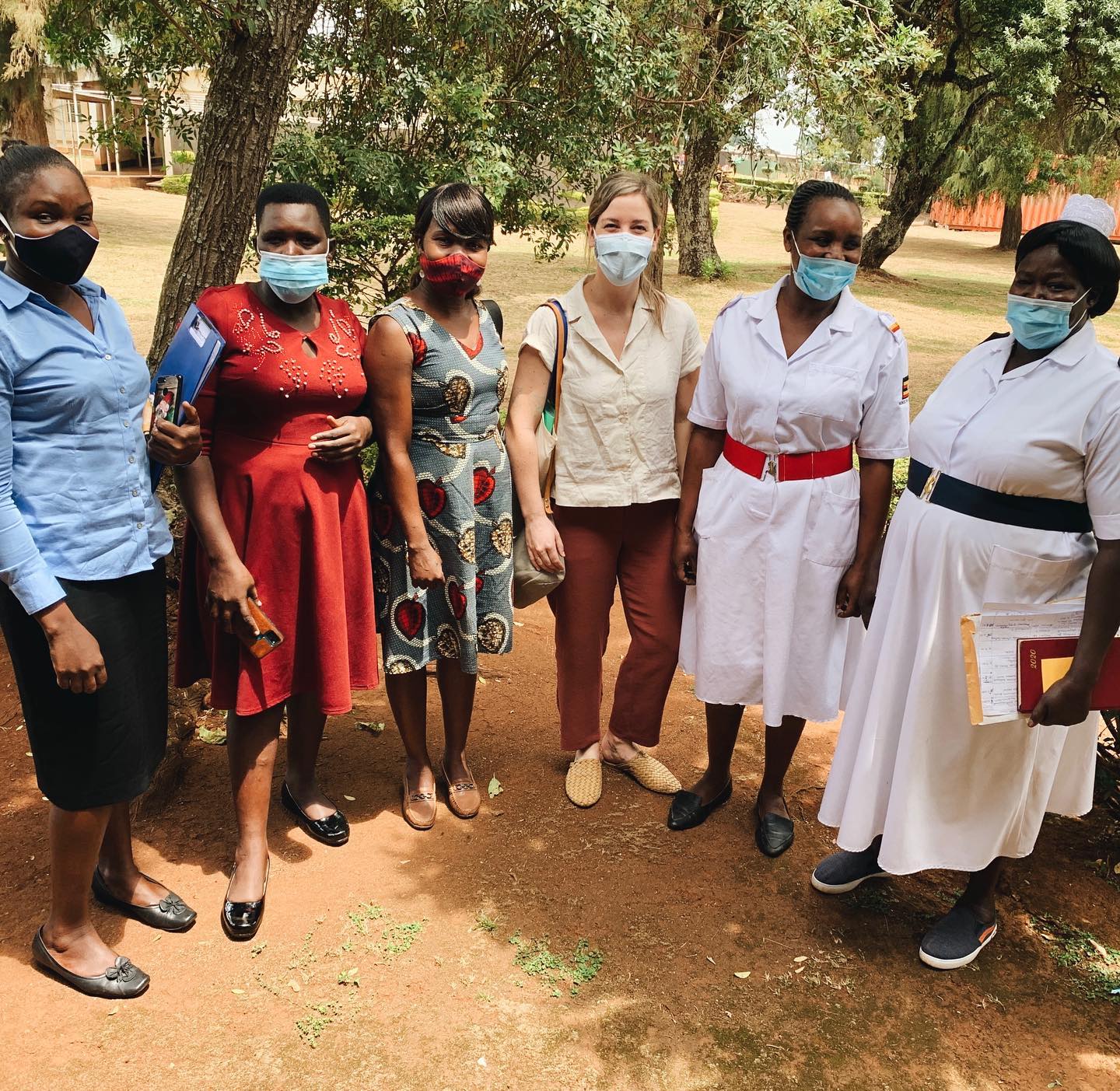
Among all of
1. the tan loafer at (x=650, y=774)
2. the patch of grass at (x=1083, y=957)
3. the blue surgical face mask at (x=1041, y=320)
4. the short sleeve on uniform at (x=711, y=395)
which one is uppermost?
the blue surgical face mask at (x=1041, y=320)

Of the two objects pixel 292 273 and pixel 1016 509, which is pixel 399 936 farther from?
pixel 1016 509

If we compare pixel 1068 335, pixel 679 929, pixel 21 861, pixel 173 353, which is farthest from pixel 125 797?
pixel 1068 335

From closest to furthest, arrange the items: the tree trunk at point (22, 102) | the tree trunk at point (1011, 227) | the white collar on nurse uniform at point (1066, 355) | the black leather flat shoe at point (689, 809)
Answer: the white collar on nurse uniform at point (1066, 355), the black leather flat shoe at point (689, 809), the tree trunk at point (22, 102), the tree trunk at point (1011, 227)

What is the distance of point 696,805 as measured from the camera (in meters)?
3.69

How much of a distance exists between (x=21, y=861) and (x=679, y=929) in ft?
6.83

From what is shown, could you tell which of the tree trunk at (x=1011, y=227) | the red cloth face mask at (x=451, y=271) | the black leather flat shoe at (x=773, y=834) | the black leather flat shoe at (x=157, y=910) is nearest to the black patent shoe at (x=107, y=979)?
the black leather flat shoe at (x=157, y=910)

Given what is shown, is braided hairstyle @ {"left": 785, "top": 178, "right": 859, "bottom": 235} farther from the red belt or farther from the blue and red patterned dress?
the blue and red patterned dress

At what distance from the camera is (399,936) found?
9.95ft

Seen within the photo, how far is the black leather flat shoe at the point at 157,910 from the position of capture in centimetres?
298

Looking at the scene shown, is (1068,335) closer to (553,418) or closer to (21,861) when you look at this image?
(553,418)

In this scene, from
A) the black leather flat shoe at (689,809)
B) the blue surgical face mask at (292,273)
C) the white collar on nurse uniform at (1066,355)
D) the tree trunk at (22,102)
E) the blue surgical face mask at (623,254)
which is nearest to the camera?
the white collar on nurse uniform at (1066,355)

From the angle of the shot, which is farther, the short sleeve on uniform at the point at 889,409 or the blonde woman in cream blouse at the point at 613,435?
the blonde woman in cream blouse at the point at 613,435

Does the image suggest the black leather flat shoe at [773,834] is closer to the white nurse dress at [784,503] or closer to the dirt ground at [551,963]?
the dirt ground at [551,963]

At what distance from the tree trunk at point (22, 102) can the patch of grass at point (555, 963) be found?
2276 centimetres
